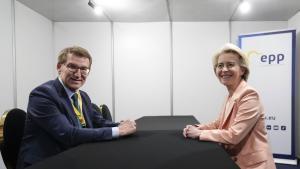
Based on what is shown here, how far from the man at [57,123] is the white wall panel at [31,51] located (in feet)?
7.61

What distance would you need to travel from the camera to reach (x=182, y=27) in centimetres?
479

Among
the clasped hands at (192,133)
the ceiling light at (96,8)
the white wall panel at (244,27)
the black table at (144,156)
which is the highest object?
the ceiling light at (96,8)

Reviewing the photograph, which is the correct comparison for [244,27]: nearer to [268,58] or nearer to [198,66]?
[268,58]

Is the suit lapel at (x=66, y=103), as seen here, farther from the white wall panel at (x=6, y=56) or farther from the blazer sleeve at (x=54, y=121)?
the white wall panel at (x=6, y=56)

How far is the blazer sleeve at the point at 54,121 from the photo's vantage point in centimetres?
140

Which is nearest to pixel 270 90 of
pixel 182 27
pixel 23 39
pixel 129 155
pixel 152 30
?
pixel 182 27

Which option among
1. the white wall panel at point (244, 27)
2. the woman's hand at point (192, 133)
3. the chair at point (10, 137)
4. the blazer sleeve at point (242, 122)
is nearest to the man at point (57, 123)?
the chair at point (10, 137)

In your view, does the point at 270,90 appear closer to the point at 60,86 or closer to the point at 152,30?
the point at 152,30

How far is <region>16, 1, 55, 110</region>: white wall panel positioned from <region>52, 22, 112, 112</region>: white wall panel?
0.23 m

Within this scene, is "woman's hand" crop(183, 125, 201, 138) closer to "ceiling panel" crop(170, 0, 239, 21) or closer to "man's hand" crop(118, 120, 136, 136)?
"man's hand" crop(118, 120, 136, 136)

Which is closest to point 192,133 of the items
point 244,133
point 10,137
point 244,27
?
point 244,133

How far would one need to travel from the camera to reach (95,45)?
482cm

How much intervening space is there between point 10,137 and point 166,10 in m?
3.18

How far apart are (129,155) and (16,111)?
917mm
